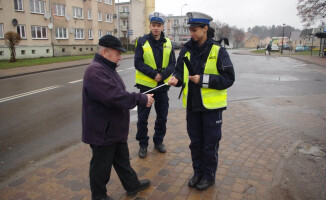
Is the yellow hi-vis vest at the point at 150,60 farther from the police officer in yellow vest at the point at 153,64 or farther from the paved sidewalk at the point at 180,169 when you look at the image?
the paved sidewalk at the point at 180,169

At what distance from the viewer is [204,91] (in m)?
3.26

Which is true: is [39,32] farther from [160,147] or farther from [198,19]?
[198,19]

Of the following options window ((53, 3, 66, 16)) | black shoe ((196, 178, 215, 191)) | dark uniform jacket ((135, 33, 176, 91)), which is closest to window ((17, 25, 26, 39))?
window ((53, 3, 66, 16))

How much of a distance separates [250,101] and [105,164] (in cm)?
663

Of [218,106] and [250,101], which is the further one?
[250,101]

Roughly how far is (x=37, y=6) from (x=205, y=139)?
103ft

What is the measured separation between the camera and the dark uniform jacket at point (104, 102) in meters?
2.69

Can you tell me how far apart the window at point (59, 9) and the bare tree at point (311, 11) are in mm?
28908

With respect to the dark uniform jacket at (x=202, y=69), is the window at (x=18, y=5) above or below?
above

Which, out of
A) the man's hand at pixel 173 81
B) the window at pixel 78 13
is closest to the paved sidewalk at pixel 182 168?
the man's hand at pixel 173 81

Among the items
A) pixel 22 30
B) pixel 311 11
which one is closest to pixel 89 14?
pixel 22 30

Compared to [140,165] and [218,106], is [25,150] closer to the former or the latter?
[140,165]

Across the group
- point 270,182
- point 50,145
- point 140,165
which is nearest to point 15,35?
point 50,145

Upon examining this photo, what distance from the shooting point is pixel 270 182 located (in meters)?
3.54
